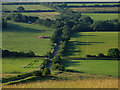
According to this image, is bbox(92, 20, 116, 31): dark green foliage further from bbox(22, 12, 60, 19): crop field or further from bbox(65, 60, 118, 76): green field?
bbox(65, 60, 118, 76): green field

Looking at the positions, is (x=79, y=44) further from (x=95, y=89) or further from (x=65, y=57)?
(x=95, y=89)

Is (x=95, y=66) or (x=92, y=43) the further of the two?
(x=92, y=43)

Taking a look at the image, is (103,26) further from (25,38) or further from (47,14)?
(47,14)

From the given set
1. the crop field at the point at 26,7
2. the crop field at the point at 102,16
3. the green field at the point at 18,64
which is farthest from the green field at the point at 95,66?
the crop field at the point at 26,7

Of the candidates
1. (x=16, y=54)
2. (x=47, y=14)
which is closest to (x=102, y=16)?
(x=47, y=14)

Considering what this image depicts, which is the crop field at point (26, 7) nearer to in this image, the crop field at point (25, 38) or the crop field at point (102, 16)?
the crop field at point (102, 16)

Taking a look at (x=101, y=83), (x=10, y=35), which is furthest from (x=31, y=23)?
(x=101, y=83)

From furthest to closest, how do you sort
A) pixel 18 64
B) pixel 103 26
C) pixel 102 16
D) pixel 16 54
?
pixel 102 16, pixel 103 26, pixel 16 54, pixel 18 64
